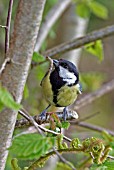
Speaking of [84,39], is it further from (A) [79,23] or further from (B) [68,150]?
(A) [79,23]

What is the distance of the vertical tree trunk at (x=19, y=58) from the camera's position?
86 centimetres

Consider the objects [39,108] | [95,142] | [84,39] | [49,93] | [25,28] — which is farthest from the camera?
[39,108]

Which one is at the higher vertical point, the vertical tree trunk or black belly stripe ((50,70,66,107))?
the vertical tree trunk

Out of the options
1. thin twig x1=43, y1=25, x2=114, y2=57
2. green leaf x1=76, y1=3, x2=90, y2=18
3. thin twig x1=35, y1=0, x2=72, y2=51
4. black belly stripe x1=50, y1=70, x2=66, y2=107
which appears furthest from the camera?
green leaf x1=76, y1=3, x2=90, y2=18

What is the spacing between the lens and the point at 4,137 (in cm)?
86

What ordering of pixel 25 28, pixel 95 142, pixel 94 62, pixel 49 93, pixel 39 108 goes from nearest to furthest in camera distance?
pixel 95 142 < pixel 25 28 < pixel 49 93 < pixel 39 108 < pixel 94 62

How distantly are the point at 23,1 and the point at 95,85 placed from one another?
146 cm

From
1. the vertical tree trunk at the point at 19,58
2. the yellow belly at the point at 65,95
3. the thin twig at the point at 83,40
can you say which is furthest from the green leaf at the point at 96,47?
the vertical tree trunk at the point at 19,58

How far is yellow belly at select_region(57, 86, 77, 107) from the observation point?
119 centimetres

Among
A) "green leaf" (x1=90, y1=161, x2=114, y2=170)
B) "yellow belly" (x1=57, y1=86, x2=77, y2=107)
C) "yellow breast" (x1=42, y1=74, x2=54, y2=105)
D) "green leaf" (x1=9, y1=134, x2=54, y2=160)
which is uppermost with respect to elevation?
"green leaf" (x1=9, y1=134, x2=54, y2=160)

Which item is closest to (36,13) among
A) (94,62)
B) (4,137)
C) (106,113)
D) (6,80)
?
(6,80)

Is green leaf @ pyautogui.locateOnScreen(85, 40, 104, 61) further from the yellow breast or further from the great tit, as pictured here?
the yellow breast

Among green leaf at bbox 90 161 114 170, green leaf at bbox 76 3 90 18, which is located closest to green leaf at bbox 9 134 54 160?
green leaf at bbox 90 161 114 170

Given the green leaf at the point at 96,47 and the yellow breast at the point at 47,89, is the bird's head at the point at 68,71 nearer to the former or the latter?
the yellow breast at the point at 47,89
